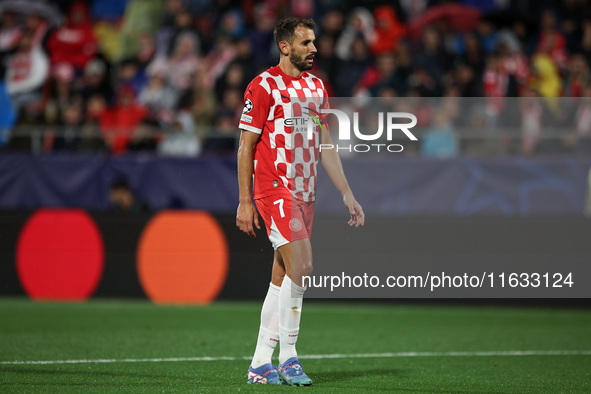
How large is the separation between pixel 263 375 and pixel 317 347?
2.08 m

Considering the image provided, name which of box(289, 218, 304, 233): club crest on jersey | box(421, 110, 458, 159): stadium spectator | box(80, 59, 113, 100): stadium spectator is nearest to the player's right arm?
box(289, 218, 304, 233): club crest on jersey

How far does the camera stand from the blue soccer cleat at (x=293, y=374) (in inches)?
255

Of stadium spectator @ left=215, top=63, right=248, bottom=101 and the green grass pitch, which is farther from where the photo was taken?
stadium spectator @ left=215, top=63, right=248, bottom=101

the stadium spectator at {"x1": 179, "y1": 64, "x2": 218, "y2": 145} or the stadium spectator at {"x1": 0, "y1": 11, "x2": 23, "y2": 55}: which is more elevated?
the stadium spectator at {"x1": 0, "y1": 11, "x2": 23, "y2": 55}

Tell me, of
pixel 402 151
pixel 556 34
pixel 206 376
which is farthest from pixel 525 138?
pixel 206 376

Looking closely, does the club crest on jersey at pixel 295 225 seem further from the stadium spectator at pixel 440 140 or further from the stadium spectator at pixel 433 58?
the stadium spectator at pixel 433 58

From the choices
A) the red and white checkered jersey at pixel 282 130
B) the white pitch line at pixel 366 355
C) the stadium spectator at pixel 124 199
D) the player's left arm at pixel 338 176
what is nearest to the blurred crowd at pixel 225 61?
the stadium spectator at pixel 124 199

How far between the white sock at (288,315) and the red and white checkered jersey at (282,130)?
0.61m

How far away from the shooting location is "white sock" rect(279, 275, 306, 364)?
6.55 metres

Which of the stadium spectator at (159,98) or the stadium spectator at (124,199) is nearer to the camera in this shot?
the stadium spectator at (124,199)

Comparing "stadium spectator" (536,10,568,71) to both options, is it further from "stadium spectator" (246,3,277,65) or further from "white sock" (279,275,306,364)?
"white sock" (279,275,306,364)

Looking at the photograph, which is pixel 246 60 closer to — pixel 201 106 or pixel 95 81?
pixel 201 106

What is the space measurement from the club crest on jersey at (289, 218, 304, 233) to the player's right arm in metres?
0.22

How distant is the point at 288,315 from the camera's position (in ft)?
21.6
